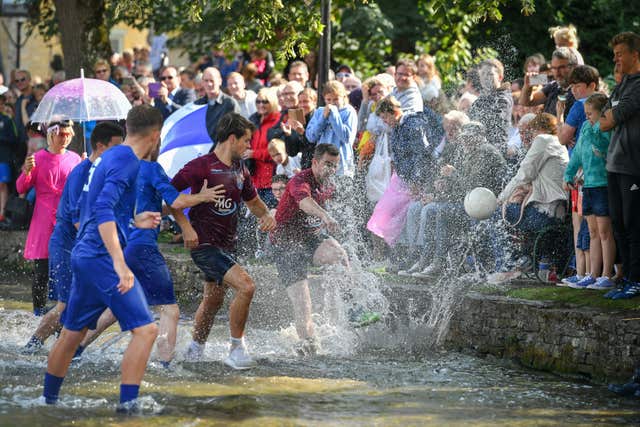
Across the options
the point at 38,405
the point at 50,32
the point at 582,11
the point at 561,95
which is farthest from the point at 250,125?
the point at 50,32

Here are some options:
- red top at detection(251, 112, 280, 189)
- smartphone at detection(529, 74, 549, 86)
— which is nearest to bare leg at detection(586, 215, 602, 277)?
smartphone at detection(529, 74, 549, 86)

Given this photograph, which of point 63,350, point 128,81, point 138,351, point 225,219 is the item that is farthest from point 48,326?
point 128,81

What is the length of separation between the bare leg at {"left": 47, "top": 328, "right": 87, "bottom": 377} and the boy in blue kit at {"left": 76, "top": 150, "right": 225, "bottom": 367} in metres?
1.45

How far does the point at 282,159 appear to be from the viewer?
15062 mm

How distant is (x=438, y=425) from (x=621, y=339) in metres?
2.15

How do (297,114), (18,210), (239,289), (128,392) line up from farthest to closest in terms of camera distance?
(18,210) → (297,114) → (239,289) → (128,392)

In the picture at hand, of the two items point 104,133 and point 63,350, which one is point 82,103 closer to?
point 104,133

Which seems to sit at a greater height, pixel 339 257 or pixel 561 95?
pixel 561 95

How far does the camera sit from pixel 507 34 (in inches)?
908

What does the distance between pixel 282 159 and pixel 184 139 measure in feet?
4.63

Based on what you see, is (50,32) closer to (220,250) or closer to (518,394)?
(220,250)

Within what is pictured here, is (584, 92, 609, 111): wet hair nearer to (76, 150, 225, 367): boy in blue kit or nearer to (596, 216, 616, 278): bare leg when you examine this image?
(596, 216, 616, 278): bare leg

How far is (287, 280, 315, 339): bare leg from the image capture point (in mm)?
11359

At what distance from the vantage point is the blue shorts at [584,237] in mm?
11759
